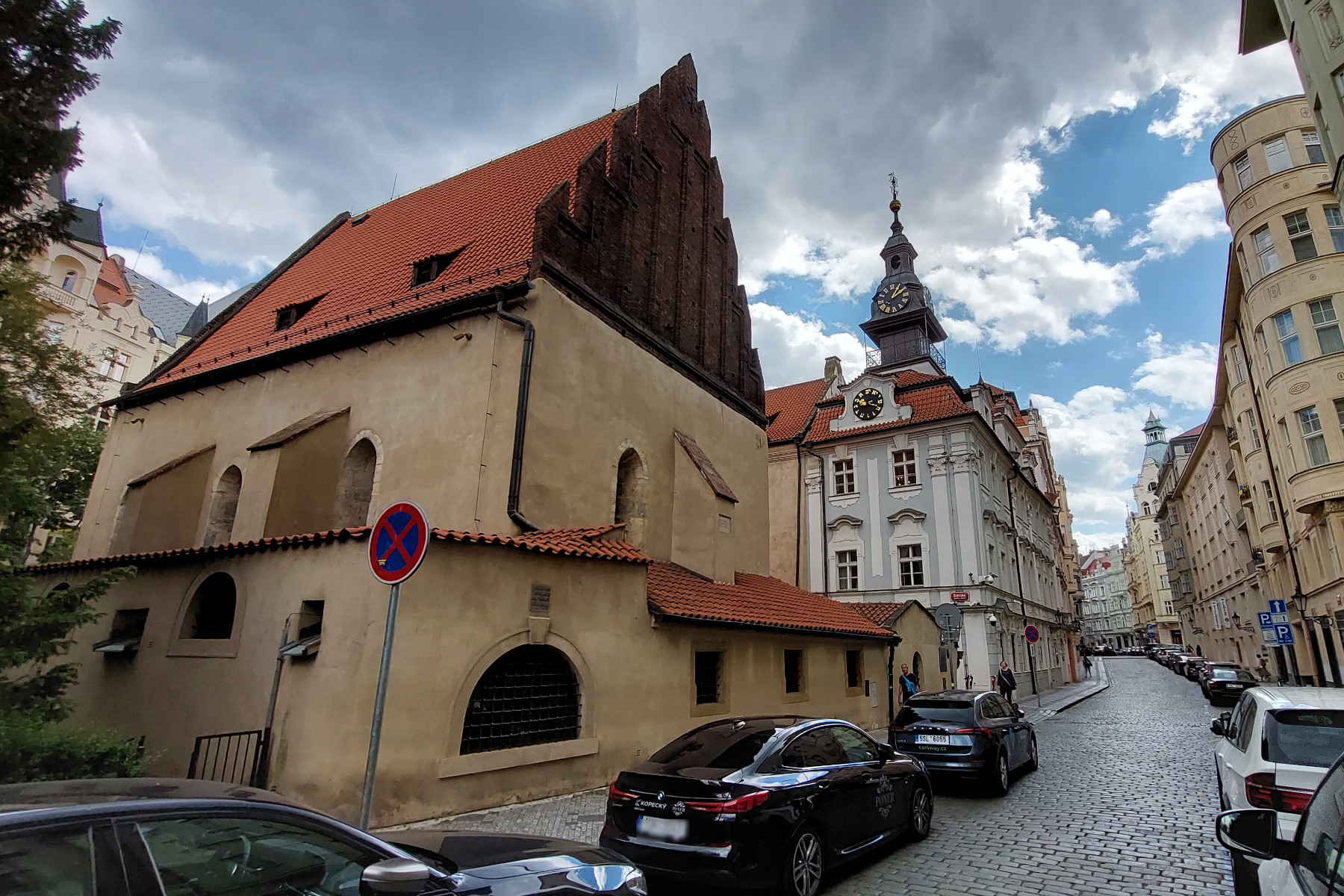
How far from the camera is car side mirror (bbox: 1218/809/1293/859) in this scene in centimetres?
285

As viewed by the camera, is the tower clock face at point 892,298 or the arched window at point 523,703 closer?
the arched window at point 523,703

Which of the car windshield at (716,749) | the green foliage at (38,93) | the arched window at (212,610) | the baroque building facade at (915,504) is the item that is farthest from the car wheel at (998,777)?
the green foliage at (38,93)

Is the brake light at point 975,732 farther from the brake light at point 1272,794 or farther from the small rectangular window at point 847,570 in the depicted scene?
the small rectangular window at point 847,570

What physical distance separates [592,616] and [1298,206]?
96.5 feet

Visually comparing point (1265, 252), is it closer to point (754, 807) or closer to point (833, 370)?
point (833, 370)

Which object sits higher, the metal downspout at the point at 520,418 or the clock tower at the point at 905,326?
the clock tower at the point at 905,326

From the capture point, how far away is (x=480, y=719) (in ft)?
27.6

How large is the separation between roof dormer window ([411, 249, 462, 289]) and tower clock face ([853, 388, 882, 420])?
833 inches

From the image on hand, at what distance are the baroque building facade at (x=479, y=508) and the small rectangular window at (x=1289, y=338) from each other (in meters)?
18.6

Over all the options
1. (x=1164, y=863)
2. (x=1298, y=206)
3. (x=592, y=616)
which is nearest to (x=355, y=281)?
(x=592, y=616)

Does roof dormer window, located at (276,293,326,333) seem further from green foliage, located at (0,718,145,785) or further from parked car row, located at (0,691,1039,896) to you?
parked car row, located at (0,691,1039,896)

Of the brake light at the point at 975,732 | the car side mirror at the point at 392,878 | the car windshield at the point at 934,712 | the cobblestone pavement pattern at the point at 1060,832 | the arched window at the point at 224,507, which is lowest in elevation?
the cobblestone pavement pattern at the point at 1060,832

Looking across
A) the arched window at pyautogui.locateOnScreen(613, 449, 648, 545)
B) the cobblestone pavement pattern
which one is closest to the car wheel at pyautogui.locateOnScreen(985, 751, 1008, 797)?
the cobblestone pavement pattern

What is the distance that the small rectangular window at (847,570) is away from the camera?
96.5ft
